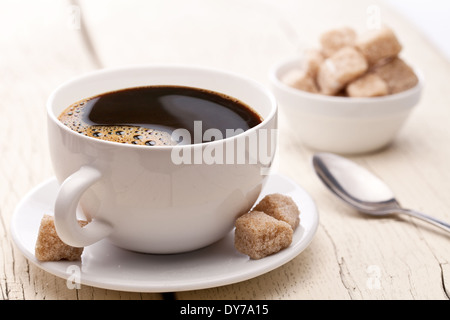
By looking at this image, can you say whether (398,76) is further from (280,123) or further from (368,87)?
(280,123)

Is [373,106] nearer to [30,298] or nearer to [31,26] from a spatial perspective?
[30,298]

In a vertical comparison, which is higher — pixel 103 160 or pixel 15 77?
pixel 103 160

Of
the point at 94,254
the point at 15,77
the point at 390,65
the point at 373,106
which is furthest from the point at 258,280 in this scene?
the point at 15,77

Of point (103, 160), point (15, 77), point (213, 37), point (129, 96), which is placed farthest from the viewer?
point (213, 37)

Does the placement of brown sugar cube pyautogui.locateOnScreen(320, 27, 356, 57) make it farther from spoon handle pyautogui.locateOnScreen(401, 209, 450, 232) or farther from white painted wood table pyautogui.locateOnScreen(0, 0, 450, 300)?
spoon handle pyautogui.locateOnScreen(401, 209, 450, 232)

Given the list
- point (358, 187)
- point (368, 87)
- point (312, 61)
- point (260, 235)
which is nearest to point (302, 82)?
point (312, 61)

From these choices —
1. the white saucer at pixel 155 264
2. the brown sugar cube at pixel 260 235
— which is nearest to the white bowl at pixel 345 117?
the white saucer at pixel 155 264

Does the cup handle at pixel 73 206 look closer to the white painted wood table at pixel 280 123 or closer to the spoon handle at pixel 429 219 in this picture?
the white painted wood table at pixel 280 123
